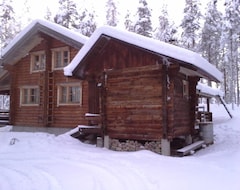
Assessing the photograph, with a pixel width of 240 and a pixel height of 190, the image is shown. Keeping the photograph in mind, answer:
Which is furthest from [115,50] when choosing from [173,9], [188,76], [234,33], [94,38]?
Result: [173,9]

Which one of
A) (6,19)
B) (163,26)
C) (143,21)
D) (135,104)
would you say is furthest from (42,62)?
(163,26)

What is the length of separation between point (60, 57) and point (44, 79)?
1.81m

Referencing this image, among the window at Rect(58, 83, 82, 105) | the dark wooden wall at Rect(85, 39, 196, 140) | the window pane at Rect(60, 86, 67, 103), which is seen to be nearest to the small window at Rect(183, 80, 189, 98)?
the dark wooden wall at Rect(85, 39, 196, 140)

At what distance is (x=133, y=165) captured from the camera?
9.05 metres

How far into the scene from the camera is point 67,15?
36812 mm

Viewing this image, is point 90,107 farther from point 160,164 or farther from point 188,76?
point 160,164

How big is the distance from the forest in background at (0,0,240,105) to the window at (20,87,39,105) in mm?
17472

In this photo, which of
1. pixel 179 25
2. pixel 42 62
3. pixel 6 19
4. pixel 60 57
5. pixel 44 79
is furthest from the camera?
pixel 6 19

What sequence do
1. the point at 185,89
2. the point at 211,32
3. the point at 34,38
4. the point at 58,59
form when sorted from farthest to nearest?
1. the point at 211,32
2. the point at 34,38
3. the point at 58,59
4. the point at 185,89

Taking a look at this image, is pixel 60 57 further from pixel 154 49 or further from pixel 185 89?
pixel 154 49

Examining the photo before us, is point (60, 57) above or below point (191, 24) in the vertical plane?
below

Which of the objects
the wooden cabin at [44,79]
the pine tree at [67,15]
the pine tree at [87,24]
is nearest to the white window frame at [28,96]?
the wooden cabin at [44,79]

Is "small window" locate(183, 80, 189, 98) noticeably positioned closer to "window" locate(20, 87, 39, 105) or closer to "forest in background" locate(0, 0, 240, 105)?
"window" locate(20, 87, 39, 105)

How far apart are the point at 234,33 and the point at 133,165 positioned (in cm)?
3265
